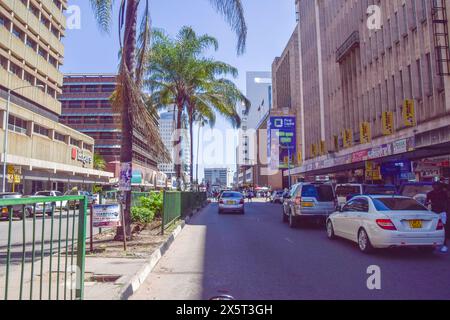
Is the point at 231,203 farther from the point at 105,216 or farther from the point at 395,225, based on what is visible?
the point at 395,225

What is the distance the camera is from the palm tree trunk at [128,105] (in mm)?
11648

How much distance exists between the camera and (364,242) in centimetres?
999

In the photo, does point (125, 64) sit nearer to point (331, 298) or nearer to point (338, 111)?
point (331, 298)

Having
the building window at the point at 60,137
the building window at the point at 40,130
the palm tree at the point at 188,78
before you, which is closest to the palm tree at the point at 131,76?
the palm tree at the point at 188,78

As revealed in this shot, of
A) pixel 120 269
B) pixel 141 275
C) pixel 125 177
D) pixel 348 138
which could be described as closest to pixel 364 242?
pixel 141 275

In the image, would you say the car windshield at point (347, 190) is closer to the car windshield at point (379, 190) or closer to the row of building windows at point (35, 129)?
the car windshield at point (379, 190)

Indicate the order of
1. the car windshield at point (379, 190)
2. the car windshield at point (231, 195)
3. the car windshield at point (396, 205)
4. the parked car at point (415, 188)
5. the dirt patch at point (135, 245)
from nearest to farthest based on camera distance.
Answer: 1. the dirt patch at point (135, 245)
2. the car windshield at point (396, 205)
3. the parked car at point (415, 188)
4. the car windshield at point (379, 190)
5. the car windshield at point (231, 195)

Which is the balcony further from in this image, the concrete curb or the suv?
the concrete curb

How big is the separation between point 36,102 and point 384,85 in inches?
1480

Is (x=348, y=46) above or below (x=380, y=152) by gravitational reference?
above

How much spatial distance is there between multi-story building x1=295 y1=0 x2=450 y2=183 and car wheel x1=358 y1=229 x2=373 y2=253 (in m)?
9.75

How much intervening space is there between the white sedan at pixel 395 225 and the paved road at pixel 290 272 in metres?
0.38

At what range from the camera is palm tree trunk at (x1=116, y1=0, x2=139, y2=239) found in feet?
38.2

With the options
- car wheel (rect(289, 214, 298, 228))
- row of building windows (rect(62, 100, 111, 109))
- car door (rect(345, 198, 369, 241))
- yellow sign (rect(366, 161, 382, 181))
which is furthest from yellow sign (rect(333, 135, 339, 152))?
row of building windows (rect(62, 100, 111, 109))
